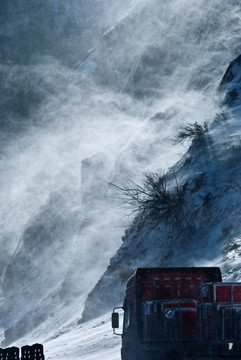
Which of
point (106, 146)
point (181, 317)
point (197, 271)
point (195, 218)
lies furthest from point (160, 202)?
point (106, 146)

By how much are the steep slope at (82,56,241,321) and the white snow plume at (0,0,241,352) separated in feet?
4.08

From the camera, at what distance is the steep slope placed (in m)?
25.5

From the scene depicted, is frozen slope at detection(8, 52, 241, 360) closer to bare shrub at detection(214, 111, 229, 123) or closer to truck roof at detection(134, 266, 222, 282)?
bare shrub at detection(214, 111, 229, 123)

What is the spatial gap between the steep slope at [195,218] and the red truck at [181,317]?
8.48 metres

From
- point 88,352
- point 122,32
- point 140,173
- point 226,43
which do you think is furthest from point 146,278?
point 122,32

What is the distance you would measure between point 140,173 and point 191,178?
17622 mm

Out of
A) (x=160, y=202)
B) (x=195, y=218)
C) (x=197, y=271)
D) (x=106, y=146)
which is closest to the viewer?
(x=197, y=271)

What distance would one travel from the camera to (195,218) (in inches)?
1079

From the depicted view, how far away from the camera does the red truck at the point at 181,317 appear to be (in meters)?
11.5

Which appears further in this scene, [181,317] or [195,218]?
[195,218]

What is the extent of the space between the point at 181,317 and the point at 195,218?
1516 cm

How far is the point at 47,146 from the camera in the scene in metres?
134

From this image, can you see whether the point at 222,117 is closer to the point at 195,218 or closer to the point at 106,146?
the point at 195,218

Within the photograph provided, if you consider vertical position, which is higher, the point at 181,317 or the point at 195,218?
the point at 195,218
